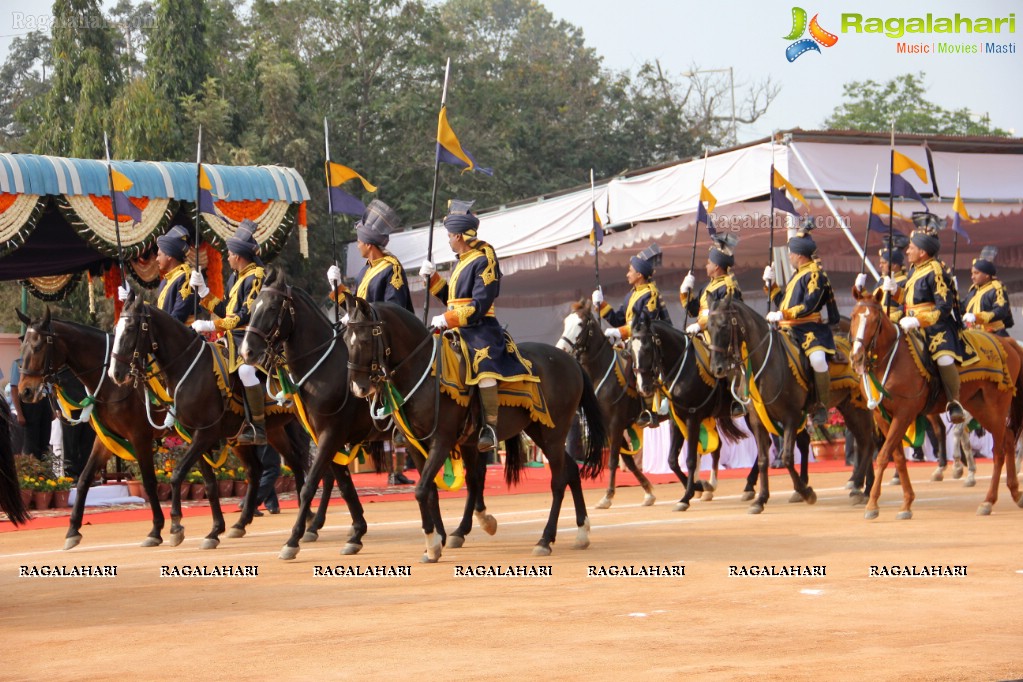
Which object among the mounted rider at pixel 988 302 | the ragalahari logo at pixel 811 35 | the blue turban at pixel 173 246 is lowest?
the mounted rider at pixel 988 302

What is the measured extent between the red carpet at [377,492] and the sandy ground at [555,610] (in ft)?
8.76

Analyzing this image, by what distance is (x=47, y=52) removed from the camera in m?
41.7

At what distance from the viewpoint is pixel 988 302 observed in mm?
14781

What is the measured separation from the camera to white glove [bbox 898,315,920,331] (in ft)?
38.8

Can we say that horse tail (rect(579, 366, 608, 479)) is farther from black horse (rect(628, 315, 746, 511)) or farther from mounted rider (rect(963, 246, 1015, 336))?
mounted rider (rect(963, 246, 1015, 336))

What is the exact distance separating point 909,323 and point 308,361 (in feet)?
17.5

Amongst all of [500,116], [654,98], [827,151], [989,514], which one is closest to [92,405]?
[989,514]

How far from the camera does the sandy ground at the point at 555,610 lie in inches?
230

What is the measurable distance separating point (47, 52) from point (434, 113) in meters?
14.6

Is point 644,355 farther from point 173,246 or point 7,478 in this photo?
point 7,478

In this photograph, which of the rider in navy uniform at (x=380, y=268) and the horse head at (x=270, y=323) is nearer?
the horse head at (x=270, y=323)

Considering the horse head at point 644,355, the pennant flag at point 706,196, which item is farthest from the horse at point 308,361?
the pennant flag at point 706,196

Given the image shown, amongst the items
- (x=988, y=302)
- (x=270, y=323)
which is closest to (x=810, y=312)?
(x=988, y=302)

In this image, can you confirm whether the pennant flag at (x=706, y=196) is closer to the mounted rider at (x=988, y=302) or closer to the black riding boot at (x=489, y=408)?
the mounted rider at (x=988, y=302)
